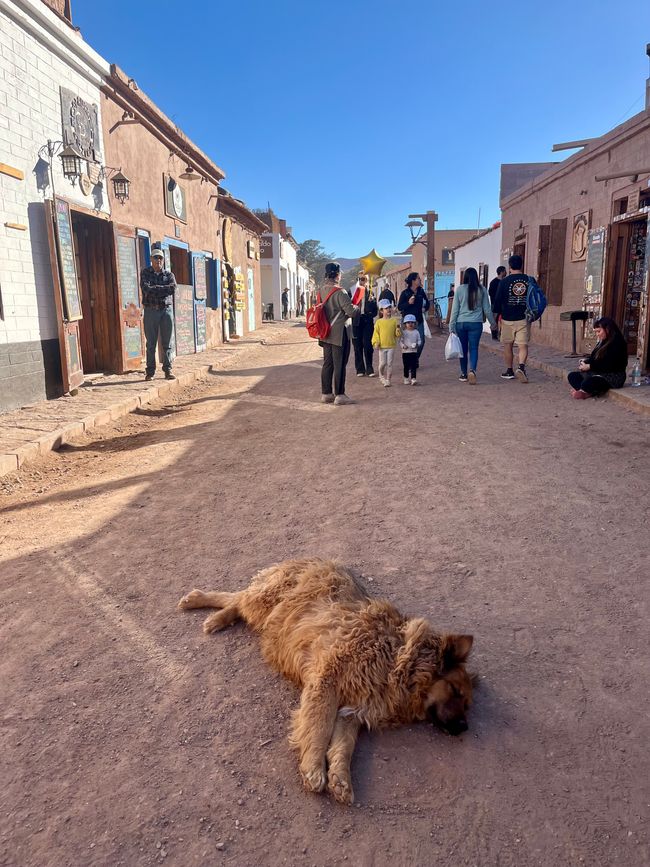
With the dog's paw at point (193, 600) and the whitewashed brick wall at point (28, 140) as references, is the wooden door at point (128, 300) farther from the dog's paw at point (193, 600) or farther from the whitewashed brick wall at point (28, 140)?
the dog's paw at point (193, 600)

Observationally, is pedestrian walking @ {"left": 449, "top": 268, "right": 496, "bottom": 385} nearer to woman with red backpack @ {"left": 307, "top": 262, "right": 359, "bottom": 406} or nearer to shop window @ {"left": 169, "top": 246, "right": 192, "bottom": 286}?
A: woman with red backpack @ {"left": 307, "top": 262, "right": 359, "bottom": 406}

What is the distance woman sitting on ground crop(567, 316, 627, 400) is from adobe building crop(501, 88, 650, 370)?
87cm

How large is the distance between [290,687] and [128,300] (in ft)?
31.0

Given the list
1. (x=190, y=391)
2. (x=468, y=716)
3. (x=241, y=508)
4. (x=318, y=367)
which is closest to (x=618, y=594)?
(x=468, y=716)

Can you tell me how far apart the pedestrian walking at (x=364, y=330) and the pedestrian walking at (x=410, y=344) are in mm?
1214

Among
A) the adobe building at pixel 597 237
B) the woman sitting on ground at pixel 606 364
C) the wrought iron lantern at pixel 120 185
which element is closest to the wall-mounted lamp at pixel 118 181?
the wrought iron lantern at pixel 120 185

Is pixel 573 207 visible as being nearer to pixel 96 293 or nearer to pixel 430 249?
pixel 96 293

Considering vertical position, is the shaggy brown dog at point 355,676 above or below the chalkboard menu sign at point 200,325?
below

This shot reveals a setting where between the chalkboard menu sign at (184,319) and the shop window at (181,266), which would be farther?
the shop window at (181,266)

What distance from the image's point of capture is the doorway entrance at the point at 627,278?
10.5 m

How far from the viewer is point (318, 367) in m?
12.5

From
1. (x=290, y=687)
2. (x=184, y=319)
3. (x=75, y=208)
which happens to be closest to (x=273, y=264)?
(x=184, y=319)

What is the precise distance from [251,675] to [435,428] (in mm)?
4347

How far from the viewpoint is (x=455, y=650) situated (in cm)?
195
